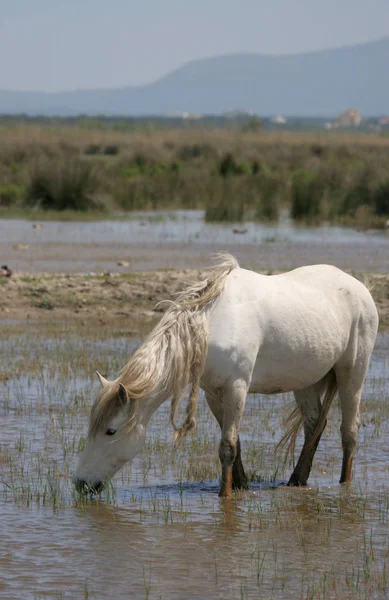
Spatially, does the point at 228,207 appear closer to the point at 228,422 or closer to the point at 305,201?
the point at 305,201

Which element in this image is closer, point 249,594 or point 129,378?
point 249,594

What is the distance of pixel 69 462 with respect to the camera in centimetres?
712

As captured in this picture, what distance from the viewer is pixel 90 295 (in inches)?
527

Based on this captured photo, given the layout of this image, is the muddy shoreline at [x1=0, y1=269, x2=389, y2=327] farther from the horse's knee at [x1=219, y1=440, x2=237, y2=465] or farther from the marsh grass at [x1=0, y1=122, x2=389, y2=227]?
the marsh grass at [x1=0, y1=122, x2=389, y2=227]

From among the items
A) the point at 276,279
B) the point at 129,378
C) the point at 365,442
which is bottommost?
the point at 365,442

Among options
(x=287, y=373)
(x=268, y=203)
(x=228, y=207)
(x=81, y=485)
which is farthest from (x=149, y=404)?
(x=268, y=203)

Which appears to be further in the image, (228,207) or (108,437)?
(228,207)

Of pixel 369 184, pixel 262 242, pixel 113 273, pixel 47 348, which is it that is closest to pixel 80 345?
pixel 47 348

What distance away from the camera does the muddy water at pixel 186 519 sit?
16.5ft

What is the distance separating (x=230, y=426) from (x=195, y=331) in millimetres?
611

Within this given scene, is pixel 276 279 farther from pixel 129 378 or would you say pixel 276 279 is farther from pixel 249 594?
pixel 249 594

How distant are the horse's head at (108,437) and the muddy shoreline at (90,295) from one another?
6827 mm

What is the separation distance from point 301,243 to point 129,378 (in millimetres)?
14245

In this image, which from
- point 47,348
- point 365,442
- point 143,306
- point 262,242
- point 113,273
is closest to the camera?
point 365,442
